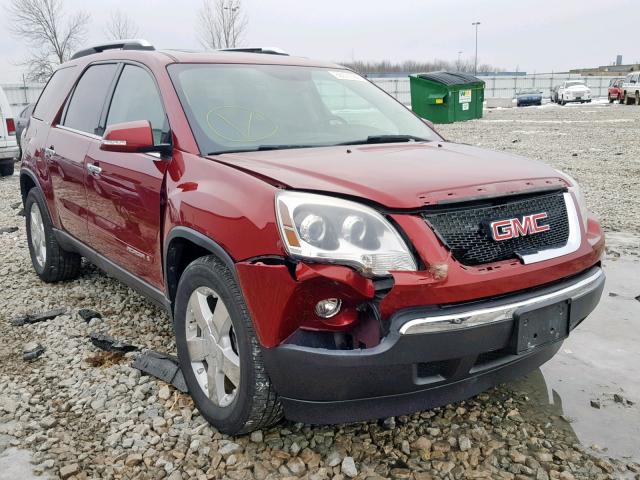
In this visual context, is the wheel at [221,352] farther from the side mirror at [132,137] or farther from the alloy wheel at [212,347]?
the side mirror at [132,137]

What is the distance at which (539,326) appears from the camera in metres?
2.30

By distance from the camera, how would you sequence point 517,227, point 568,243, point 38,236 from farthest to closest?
point 38,236 → point 568,243 → point 517,227

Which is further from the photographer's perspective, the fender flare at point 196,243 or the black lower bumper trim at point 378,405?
the fender flare at point 196,243

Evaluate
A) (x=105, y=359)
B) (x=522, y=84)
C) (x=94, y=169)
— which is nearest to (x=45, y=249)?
(x=94, y=169)

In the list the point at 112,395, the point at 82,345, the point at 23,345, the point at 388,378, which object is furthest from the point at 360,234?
the point at 23,345

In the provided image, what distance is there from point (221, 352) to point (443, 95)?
22.3 m

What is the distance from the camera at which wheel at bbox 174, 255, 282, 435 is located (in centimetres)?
234

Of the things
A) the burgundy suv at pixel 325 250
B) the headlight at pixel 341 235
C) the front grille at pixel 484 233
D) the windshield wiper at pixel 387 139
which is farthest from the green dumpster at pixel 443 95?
the headlight at pixel 341 235

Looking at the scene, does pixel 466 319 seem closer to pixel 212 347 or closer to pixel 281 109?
pixel 212 347

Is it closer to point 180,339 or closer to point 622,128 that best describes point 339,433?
point 180,339

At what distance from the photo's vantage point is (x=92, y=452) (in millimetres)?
2643

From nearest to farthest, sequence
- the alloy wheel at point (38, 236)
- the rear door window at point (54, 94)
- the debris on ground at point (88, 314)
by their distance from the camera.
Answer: the debris on ground at point (88, 314) < the rear door window at point (54, 94) < the alloy wheel at point (38, 236)

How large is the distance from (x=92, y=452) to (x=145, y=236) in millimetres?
1096

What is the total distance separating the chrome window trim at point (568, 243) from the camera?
2369mm
